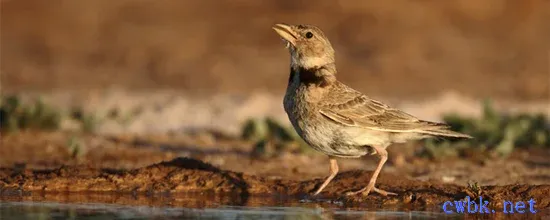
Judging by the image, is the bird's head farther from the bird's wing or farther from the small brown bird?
the bird's wing

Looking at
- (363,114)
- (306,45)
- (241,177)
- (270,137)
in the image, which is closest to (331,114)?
(363,114)

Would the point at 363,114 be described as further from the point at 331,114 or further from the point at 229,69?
the point at 229,69

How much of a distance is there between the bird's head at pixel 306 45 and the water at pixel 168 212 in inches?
49.3

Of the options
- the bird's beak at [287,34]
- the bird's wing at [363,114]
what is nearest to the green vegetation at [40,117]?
the bird's beak at [287,34]

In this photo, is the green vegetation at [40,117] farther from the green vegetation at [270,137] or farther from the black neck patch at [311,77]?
the black neck patch at [311,77]

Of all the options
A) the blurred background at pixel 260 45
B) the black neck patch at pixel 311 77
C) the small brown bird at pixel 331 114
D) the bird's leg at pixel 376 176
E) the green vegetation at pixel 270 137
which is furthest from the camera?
the blurred background at pixel 260 45

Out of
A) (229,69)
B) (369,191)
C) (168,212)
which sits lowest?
(168,212)

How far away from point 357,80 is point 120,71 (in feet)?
13.9

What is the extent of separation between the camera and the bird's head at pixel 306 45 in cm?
944

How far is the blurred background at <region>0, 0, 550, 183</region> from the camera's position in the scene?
1339 cm

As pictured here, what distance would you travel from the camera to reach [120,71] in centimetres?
2077

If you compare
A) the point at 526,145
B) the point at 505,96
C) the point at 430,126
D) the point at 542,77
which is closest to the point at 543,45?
the point at 542,77

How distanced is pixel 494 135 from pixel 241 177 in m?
3.73

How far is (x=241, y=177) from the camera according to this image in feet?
32.6
